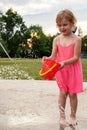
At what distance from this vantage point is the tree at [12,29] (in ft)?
222

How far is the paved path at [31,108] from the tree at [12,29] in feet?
185

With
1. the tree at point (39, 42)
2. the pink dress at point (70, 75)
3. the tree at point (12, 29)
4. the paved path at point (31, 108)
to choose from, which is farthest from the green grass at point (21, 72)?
the tree at point (39, 42)

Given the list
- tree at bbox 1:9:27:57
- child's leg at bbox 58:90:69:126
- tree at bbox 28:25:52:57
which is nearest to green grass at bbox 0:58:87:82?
child's leg at bbox 58:90:69:126

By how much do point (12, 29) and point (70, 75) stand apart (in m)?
70.2

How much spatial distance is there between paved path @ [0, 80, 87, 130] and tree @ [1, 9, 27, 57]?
56514mm

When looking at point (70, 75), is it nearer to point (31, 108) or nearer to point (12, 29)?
point (31, 108)

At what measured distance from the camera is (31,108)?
6648 millimetres

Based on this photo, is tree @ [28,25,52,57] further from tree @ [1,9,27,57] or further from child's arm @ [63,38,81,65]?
child's arm @ [63,38,81,65]

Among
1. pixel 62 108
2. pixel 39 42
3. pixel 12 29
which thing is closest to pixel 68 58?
pixel 62 108

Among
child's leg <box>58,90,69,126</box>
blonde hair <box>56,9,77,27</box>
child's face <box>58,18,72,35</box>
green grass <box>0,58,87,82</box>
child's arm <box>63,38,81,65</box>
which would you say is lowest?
green grass <box>0,58,87,82</box>

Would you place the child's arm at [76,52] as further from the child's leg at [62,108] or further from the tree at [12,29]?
the tree at [12,29]

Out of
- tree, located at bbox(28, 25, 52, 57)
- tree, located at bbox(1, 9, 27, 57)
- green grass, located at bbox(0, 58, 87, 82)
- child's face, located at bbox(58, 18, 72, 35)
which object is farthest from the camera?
tree, located at bbox(28, 25, 52, 57)

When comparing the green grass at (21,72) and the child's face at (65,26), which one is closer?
the child's face at (65,26)

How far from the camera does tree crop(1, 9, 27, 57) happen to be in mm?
67688
